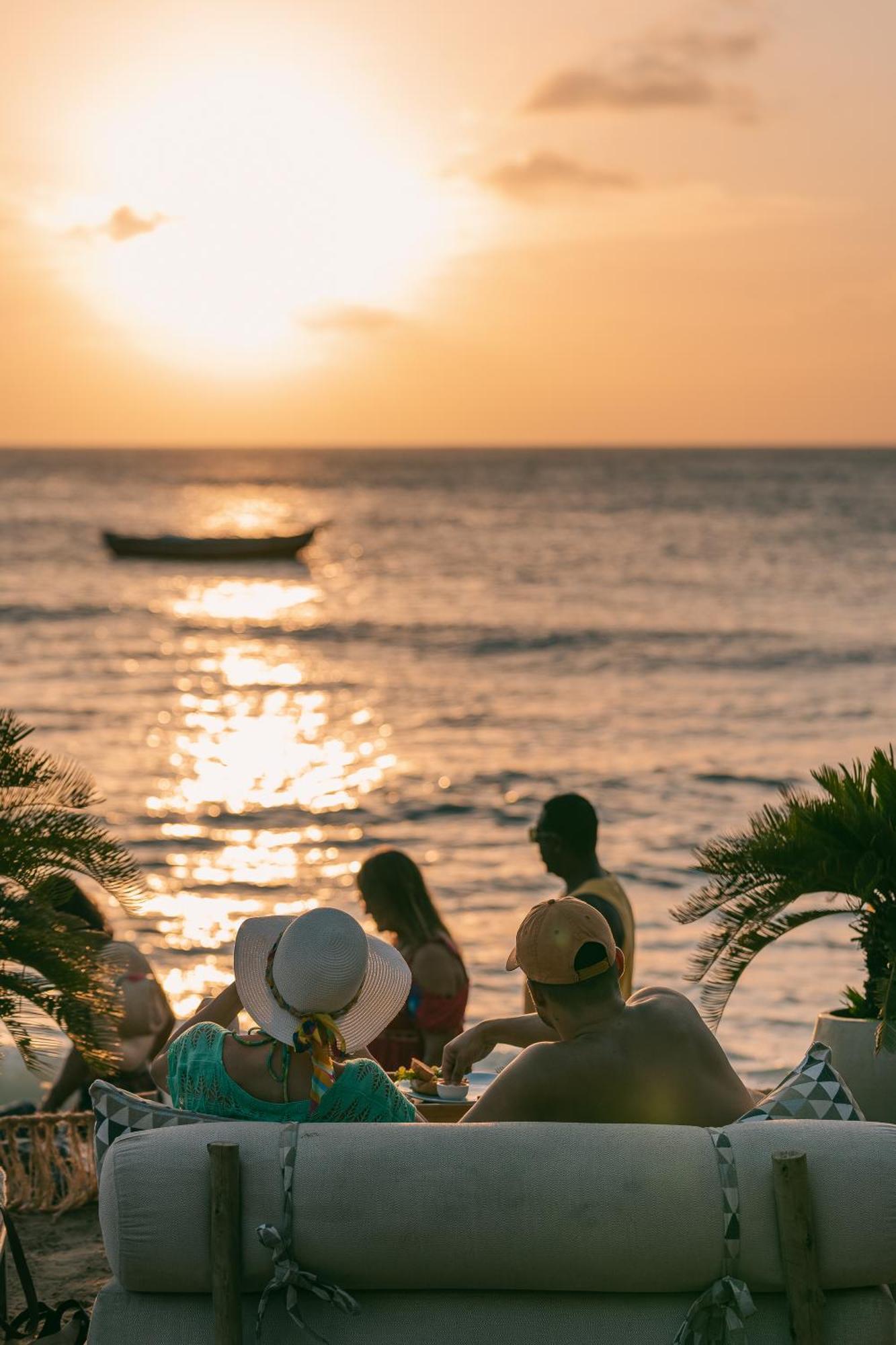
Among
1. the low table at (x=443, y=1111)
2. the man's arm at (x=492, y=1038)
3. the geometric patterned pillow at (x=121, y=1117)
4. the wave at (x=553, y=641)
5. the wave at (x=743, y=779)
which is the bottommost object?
the wave at (x=743, y=779)

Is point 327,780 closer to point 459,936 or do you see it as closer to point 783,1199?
point 459,936

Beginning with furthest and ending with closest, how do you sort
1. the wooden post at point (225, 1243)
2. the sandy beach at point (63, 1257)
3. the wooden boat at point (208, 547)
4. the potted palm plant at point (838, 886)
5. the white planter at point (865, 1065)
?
the wooden boat at point (208, 547) → the white planter at point (865, 1065) → the potted palm plant at point (838, 886) → the sandy beach at point (63, 1257) → the wooden post at point (225, 1243)

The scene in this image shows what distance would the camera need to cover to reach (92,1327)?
3.47m

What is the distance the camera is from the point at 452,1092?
4.70m

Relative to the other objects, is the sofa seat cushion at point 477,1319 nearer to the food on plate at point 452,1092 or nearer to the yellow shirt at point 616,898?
the food on plate at point 452,1092

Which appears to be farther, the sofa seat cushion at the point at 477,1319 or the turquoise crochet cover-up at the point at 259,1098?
the turquoise crochet cover-up at the point at 259,1098

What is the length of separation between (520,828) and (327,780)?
385cm

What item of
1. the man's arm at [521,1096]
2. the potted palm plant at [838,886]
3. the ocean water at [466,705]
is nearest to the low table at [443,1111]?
the man's arm at [521,1096]

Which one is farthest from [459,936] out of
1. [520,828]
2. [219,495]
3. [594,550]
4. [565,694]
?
[219,495]

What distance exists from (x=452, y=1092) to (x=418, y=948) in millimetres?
1151

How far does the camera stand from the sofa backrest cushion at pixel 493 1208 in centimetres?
342

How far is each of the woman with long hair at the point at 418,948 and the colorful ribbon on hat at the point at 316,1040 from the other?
6.32 feet

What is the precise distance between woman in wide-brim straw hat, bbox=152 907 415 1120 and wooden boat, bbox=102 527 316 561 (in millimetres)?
56720

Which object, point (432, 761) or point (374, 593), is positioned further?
point (374, 593)
